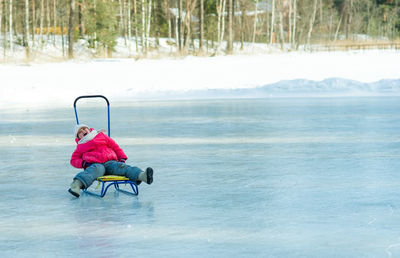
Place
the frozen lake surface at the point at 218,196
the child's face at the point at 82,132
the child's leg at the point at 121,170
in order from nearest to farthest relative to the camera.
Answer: the frozen lake surface at the point at 218,196, the child's leg at the point at 121,170, the child's face at the point at 82,132

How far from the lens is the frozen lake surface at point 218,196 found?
512 cm

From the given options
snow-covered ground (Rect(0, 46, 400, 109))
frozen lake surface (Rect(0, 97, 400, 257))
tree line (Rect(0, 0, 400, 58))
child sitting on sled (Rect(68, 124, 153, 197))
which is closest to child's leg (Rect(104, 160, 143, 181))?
child sitting on sled (Rect(68, 124, 153, 197))

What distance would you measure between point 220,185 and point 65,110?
13552mm

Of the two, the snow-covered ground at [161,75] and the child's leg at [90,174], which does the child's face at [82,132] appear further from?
the snow-covered ground at [161,75]

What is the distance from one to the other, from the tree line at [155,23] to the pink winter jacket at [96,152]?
110 feet

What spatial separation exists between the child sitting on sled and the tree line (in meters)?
33.4

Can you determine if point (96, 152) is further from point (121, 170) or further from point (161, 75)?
point (161, 75)

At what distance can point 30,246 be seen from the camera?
16.9ft

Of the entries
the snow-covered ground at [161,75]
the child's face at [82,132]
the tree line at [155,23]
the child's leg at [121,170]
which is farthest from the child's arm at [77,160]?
the tree line at [155,23]

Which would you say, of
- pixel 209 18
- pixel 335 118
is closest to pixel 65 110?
pixel 335 118

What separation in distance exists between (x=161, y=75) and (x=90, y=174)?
2449cm

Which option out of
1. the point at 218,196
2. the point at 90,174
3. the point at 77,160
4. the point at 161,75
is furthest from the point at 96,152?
the point at 161,75

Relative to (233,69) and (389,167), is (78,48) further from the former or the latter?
(389,167)

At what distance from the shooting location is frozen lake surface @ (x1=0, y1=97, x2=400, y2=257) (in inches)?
202
